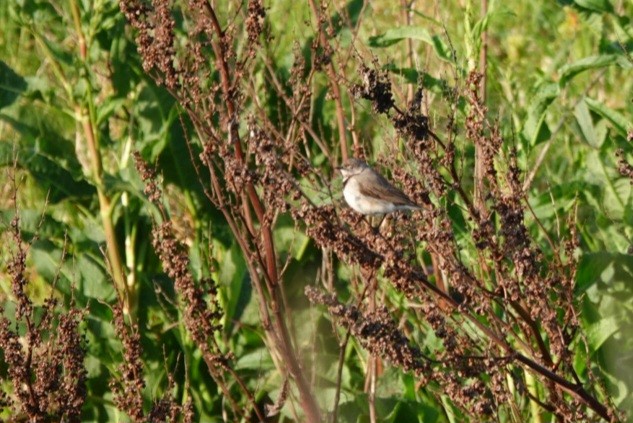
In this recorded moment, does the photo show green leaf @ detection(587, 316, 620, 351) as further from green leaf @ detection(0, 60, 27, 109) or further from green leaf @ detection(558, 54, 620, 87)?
green leaf @ detection(0, 60, 27, 109)

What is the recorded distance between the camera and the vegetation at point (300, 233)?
3.47m

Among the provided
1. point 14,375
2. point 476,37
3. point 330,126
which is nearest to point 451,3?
point 330,126

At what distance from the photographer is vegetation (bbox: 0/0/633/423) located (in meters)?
3.47

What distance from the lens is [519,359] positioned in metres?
3.18

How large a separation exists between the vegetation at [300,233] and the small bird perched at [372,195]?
0.25 feet

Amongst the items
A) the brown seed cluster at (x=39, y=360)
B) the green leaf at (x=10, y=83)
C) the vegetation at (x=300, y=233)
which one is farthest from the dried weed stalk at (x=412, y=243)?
the green leaf at (x=10, y=83)

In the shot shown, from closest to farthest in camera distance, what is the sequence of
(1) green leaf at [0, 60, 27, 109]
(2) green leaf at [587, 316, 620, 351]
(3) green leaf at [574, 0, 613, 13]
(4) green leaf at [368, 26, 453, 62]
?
(4) green leaf at [368, 26, 453, 62], (2) green leaf at [587, 316, 620, 351], (3) green leaf at [574, 0, 613, 13], (1) green leaf at [0, 60, 27, 109]

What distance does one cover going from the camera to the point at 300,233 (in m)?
5.62

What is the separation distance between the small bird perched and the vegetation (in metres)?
0.08

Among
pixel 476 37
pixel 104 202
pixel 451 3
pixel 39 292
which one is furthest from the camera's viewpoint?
pixel 451 3

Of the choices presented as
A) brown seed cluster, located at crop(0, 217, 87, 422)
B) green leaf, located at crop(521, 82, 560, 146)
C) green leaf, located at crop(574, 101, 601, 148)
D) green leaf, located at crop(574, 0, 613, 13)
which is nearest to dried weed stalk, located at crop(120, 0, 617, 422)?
brown seed cluster, located at crop(0, 217, 87, 422)

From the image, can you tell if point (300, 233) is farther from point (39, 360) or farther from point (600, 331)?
point (39, 360)

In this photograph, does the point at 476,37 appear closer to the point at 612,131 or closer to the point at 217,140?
the point at 217,140

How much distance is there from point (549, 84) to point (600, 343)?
95 cm
